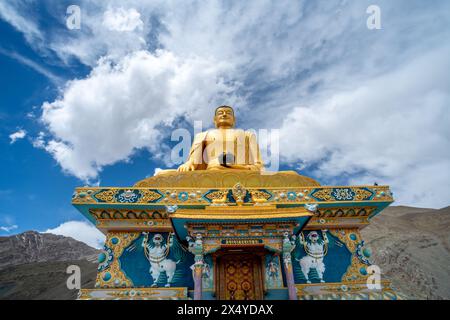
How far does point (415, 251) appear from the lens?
21.1 metres

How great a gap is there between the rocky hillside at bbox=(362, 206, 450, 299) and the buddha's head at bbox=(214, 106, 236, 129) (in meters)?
15.3

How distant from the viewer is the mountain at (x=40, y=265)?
18.0 meters

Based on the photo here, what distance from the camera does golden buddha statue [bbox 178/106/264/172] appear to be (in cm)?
984

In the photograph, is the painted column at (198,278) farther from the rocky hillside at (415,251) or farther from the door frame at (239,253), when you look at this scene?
the rocky hillside at (415,251)

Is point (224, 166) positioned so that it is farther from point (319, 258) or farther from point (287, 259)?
point (287, 259)

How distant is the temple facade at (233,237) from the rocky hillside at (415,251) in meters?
13.9

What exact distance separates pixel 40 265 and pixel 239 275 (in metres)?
19.5

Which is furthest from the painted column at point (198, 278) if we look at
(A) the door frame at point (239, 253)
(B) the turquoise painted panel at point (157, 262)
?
(B) the turquoise painted panel at point (157, 262)

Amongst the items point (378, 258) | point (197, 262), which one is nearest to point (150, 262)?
point (197, 262)

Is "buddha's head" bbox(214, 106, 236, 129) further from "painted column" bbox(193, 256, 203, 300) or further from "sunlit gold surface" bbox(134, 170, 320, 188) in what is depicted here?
"painted column" bbox(193, 256, 203, 300)

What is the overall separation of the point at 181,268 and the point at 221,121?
22.0 ft

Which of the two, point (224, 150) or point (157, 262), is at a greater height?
point (224, 150)

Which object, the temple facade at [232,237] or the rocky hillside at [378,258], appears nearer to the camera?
the temple facade at [232,237]
